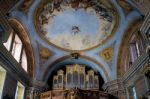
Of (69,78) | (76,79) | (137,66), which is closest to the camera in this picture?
(137,66)

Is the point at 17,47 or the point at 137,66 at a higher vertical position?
the point at 17,47

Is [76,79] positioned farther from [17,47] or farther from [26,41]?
[17,47]

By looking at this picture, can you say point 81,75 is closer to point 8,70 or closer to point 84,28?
point 84,28

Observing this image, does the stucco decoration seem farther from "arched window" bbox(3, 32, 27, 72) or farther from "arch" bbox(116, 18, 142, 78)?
"arched window" bbox(3, 32, 27, 72)

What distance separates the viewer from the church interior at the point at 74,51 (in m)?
10.6

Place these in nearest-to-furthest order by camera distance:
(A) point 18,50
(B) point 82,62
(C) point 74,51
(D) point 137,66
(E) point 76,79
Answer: (D) point 137,66, (A) point 18,50, (E) point 76,79, (C) point 74,51, (B) point 82,62

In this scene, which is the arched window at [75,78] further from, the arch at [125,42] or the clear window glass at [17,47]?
the clear window glass at [17,47]

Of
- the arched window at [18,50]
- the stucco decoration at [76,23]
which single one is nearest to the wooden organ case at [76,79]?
the stucco decoration at [76,23]

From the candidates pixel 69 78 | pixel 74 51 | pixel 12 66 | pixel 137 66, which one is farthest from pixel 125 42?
pixel 12 66

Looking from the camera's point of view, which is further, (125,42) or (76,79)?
(76,79)

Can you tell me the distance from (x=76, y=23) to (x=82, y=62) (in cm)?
419

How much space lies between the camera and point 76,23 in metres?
13.4

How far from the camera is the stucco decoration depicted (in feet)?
38.9

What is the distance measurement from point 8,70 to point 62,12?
198 inches
